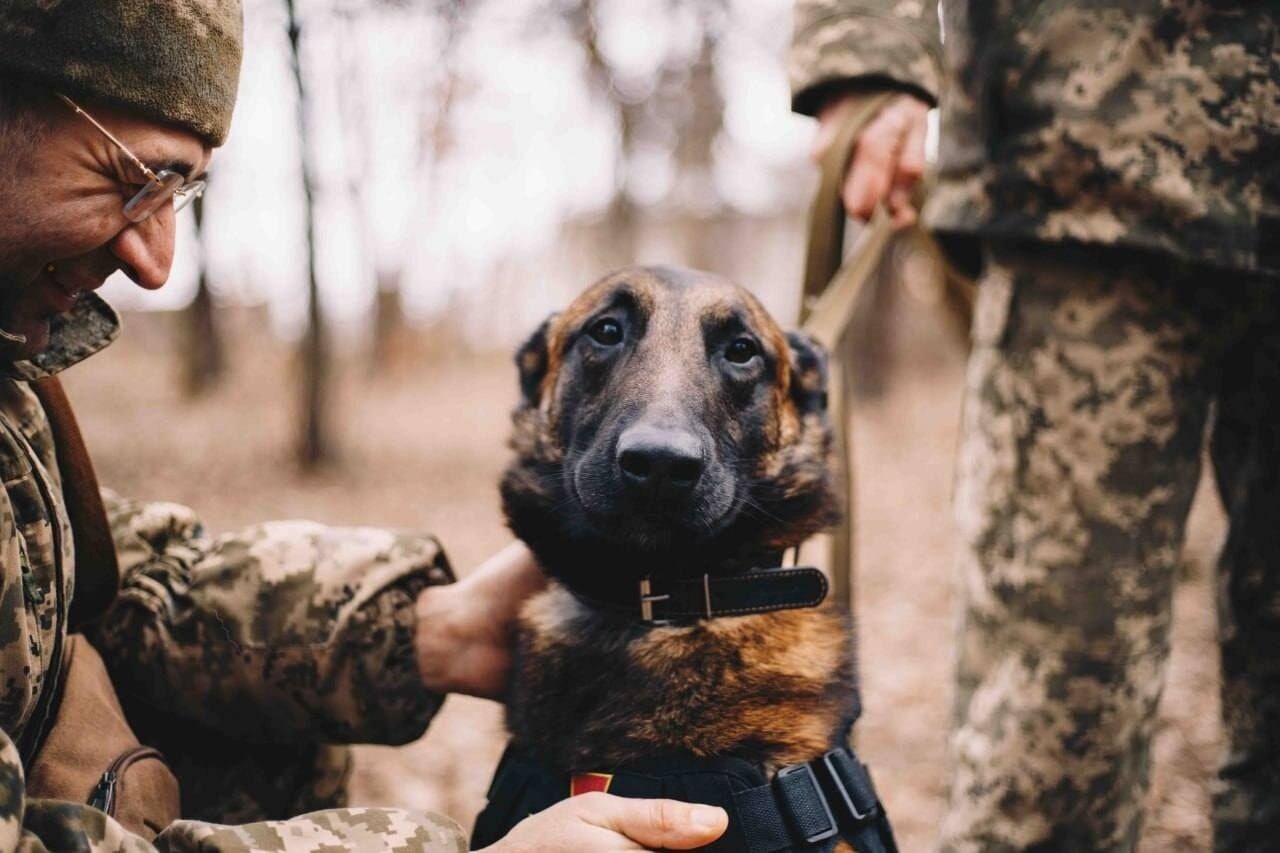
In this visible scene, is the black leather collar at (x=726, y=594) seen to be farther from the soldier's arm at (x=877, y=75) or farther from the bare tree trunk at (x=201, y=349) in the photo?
the bare tree trunk at (x=201, y=349)

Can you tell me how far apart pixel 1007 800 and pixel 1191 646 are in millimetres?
3260

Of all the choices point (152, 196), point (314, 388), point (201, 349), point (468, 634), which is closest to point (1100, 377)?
point (468, 634)

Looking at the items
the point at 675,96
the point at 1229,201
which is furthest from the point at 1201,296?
the point at 675,96

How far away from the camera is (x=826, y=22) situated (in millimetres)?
2463

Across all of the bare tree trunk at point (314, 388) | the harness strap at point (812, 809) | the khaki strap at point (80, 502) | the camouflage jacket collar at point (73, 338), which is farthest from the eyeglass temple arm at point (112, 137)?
the bare tree trunk at point (314, 388)

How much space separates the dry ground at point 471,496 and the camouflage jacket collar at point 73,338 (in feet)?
7.10

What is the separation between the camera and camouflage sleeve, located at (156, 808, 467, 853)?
145 cm

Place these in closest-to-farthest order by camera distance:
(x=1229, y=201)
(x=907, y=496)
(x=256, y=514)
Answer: (x=1229, y=201), (x=256, y=514), (x=907, y=496)

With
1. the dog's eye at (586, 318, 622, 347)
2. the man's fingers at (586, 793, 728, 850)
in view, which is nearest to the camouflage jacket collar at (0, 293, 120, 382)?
the dog's eye at (586, 318, 622, 347)

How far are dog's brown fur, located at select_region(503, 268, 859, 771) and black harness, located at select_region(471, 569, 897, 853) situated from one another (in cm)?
3

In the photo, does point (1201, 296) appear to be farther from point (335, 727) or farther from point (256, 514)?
point (256, 514)

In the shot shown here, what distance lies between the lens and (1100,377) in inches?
75.6

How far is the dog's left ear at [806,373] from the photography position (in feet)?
7.54

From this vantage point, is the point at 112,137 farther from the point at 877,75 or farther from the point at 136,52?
the point at 877,75
